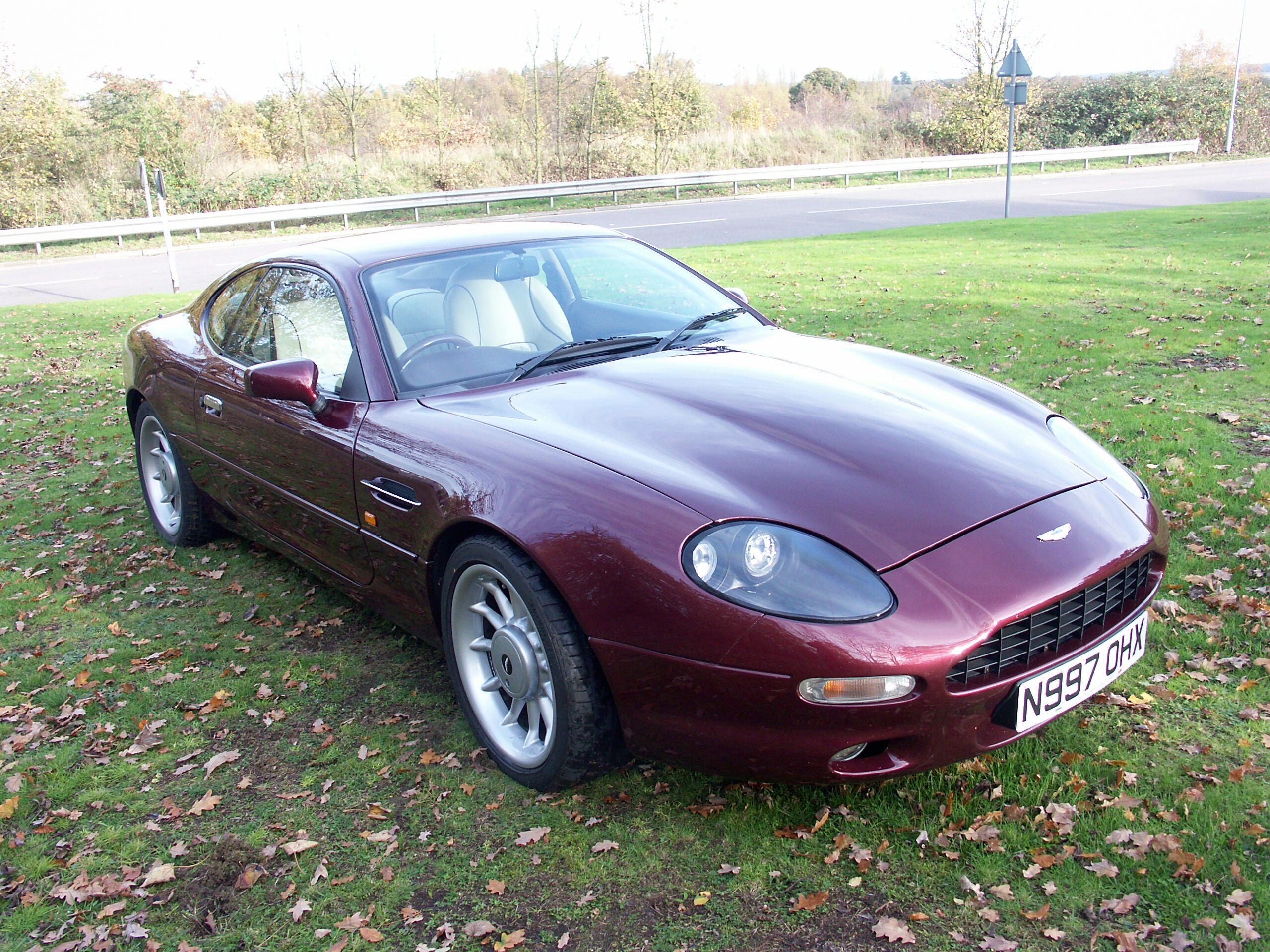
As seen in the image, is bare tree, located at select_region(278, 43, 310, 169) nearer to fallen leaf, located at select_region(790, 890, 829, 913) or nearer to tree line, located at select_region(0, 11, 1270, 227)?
tree line, located at select_region(0, 11, 1270, 227)

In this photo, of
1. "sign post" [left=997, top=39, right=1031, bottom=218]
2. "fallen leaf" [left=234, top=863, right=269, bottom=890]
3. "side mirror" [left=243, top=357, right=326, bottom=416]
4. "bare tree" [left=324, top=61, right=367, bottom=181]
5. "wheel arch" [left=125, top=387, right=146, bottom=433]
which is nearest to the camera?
"fallen leaf" [left=234, top=863, right=269, bottom=890]

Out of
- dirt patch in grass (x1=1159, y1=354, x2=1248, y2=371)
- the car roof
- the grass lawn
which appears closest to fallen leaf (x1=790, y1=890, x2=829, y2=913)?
the grass lawn

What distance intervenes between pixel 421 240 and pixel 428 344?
0.69 metres

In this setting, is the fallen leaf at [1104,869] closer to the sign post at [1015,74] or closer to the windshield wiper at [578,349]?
the windshield wiper at [578,349]

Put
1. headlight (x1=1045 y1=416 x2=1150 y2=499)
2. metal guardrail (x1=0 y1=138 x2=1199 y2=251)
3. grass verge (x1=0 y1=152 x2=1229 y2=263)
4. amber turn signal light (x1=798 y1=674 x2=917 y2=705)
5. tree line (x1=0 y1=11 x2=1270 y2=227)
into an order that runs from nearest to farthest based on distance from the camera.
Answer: amber turn signal light (x1=798 y1=674 x2=917 y2=705), headlight (x1=1045 y1=416 x2=1150 y2=499), metal guardrail (x1=0 y1=138 x2=1199 y2=251), grass verge (x1=0 y1=152 x2=1229 y2=263), tree line (x1=0 y1=11 x2=1270 y2=227)

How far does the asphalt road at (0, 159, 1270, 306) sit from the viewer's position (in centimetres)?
1590

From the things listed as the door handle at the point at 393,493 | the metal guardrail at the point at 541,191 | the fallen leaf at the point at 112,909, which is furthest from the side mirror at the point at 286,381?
the metal guardrail at the point at 541,191

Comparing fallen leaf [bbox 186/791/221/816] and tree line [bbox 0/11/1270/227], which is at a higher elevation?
tree line [bbox 0/11/1270/227]

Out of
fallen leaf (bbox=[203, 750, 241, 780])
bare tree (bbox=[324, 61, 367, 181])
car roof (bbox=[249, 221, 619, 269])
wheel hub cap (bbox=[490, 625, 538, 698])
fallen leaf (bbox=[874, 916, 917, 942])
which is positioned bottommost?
fallen leaf (bbox=[203, 750, 241, 780])

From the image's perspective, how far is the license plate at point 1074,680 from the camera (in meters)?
2.34

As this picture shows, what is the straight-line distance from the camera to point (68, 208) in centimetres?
2295

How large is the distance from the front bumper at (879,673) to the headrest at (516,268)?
1799mm

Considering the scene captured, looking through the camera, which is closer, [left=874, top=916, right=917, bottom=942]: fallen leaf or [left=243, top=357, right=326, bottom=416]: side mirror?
[left=874, top=916, right=917, bottom=942]: fallen leaf

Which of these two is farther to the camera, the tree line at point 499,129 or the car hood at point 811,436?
the tree line at point 499,129
